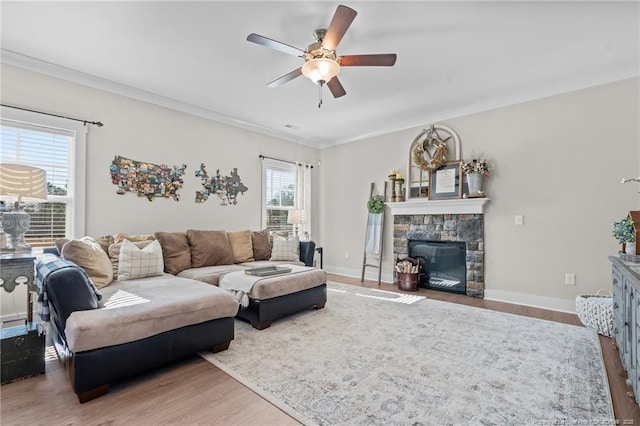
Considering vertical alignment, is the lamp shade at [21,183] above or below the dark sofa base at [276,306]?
above

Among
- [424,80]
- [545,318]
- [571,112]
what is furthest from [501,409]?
[571,112]

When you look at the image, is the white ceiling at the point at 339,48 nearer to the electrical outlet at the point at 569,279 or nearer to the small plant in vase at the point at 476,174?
the small plant in vase at the point at 476,174

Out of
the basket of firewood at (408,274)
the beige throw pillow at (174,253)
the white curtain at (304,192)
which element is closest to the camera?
the beige throw pillow at (174,253)

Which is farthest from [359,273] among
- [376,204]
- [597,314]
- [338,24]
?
[338,24]

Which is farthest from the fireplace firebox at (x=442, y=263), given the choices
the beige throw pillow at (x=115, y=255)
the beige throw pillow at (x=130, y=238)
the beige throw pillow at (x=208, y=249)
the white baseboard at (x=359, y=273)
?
the beige throw pillow at (x=115, y=255)

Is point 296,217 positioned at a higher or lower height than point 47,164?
lower

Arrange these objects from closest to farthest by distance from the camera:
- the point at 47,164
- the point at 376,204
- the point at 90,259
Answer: the point at 90,259 → the point at 47,164 → the point at 376,204

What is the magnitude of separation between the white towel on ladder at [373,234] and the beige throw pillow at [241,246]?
2.14m

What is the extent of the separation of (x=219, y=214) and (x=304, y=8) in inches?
129

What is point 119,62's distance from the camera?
3184 millimetres

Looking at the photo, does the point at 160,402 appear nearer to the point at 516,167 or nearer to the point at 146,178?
the point at 146,178

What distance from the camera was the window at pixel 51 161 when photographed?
3.10 m

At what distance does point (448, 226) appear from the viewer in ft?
15.1

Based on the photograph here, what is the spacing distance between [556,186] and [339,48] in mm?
3119
